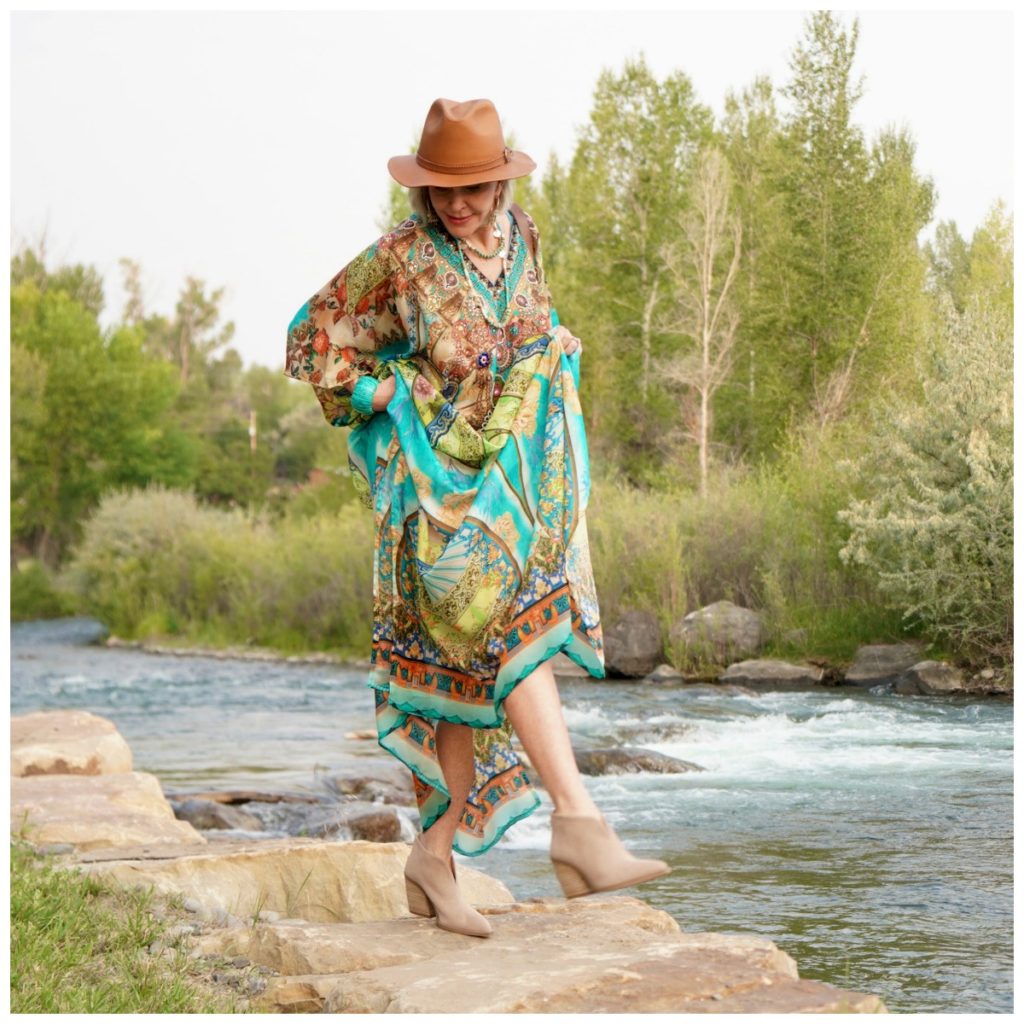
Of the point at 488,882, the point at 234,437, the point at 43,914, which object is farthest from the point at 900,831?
the point at 234,437

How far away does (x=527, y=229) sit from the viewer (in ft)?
14.1

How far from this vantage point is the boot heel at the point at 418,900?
4266 millimetres

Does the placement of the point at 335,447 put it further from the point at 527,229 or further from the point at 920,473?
the point at 527,229

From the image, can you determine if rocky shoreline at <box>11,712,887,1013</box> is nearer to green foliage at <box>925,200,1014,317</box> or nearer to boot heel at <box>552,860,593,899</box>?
boot heel at <box>552,860,593,899</box>

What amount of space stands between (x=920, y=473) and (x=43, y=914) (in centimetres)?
1284

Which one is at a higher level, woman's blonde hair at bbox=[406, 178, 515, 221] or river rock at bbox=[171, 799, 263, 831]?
woman's blonde hair at bbox=[406, 178, 515, 221]

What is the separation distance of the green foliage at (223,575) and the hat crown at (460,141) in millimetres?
19531

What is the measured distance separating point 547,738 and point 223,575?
25005 millimetres

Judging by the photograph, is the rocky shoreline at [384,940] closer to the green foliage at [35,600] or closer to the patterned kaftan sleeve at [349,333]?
the patterned kaftan sleeve at [349,333]

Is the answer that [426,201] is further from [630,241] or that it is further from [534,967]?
[630,241]

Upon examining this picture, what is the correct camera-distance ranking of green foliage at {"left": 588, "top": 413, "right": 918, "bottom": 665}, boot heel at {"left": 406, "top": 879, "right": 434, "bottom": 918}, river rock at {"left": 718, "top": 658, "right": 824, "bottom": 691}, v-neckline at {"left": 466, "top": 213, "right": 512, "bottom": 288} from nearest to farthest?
v-neckline at {"left": 466, "top": 213, "right": 512, "bottom": 288} → boot heel at {"left": 406, "top": 879, "right": 434, "bottom": 918} → river rock at {"left": 718, "top": 658, "right": 824, "bottom": 691} → green foliage at {"left": 588, "top": 413, "right": 918, "bottom": 665}

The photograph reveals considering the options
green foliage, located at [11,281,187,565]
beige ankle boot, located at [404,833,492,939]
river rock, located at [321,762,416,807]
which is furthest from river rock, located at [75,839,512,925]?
green foliage, located at [11,281,187,565]

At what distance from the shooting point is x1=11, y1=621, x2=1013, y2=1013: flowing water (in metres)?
6.44

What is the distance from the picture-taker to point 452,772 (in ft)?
13.6
